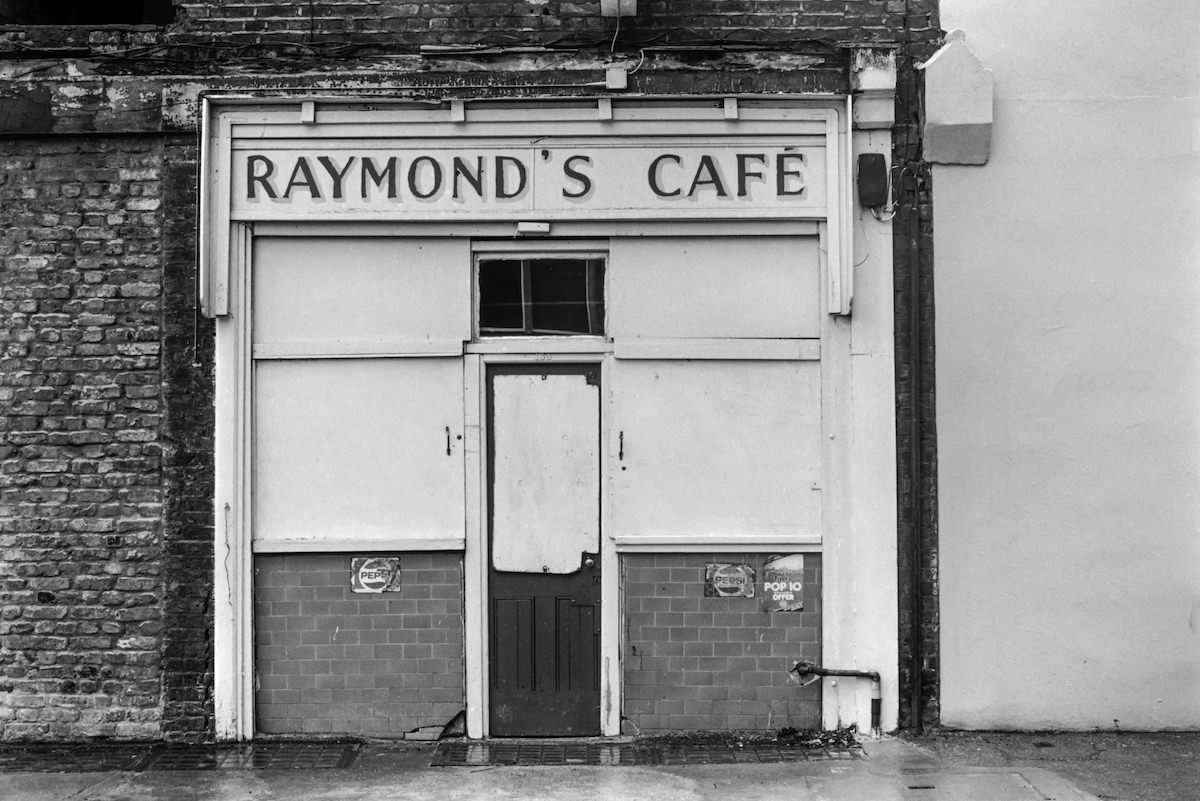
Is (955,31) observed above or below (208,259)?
above

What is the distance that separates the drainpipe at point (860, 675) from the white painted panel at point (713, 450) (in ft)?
2.65

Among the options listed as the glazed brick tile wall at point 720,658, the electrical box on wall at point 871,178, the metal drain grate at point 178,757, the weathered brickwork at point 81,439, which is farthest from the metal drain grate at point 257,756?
the electrical box on wall at point 871,178

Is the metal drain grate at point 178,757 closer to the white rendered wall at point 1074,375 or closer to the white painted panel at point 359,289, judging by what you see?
the white painted panel at point 359,289

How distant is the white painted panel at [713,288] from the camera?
671 centimetres

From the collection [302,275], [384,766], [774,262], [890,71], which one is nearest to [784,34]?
[890,71]

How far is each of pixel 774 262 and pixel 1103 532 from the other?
8.35 ft

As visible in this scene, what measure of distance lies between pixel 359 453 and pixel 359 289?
100 centimetres

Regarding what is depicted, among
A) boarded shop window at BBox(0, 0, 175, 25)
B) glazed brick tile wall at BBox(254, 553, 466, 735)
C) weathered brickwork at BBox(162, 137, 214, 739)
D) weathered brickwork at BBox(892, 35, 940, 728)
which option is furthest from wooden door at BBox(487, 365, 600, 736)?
boarded shop window at BBox(0, 0, 175, 25)

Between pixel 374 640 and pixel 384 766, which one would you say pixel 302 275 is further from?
pixel 384 766

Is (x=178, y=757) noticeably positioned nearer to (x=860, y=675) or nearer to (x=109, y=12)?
(x=860, y=675)

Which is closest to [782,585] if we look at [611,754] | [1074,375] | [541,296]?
[611,754]

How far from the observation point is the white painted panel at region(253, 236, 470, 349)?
6.72m

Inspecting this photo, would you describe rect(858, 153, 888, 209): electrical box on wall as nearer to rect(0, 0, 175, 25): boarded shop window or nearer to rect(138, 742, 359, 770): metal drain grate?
rect(138, 742, 359, 770): metal drain grate

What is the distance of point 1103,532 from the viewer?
6.62 m
